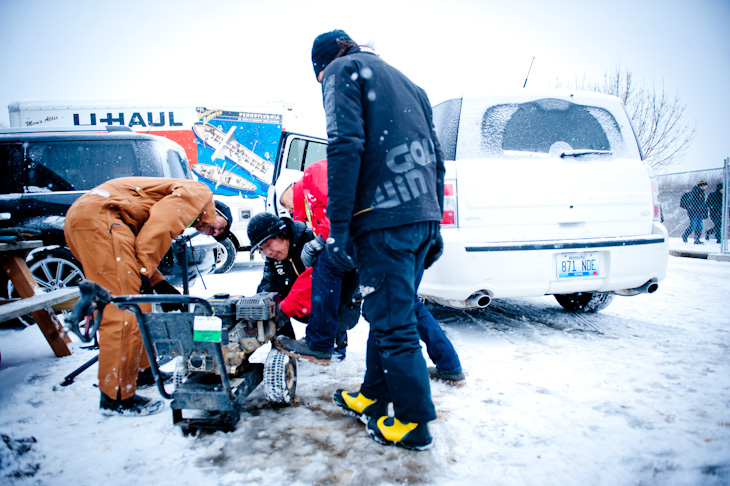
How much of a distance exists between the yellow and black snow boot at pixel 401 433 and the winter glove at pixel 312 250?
3.36 feet

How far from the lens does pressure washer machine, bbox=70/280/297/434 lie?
1762mm

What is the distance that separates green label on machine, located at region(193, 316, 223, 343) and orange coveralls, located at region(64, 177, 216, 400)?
2.05 ft

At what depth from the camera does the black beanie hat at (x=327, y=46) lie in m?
2.00

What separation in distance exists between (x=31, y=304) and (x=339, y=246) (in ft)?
7.97

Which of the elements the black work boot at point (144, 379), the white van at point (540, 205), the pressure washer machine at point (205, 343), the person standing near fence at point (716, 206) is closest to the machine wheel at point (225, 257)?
the black work boot at point (144, 379)

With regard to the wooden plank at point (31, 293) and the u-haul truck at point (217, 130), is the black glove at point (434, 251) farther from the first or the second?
the u-haul truck at point (217, 130)

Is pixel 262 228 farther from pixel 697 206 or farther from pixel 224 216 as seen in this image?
pixel 697 206

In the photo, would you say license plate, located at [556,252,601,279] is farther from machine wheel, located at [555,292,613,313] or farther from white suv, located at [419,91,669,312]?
machine wheel, located at [555,292,613,313]


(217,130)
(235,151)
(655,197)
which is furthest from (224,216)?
(217,130)

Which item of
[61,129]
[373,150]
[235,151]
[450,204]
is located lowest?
[450,204]

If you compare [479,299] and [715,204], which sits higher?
[715,204]

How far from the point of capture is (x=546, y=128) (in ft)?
10.2

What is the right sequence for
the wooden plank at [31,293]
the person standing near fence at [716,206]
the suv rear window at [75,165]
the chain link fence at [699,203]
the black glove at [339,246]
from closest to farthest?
the black glove at [339,246] < the wooden plank at [31,293] < the suv rear window at [75,165] < the chain link fence at [699,203] < the person standing near fence at [716,206]

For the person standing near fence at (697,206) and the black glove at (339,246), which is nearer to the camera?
the black glove at (339,246)
